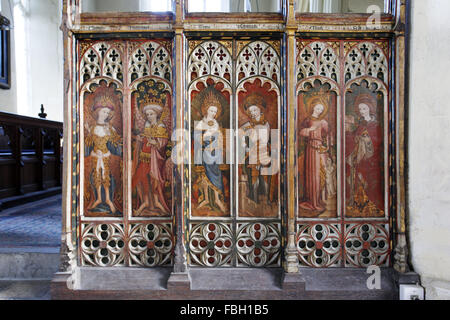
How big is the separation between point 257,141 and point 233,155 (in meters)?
0.29

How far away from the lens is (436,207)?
9.47ft

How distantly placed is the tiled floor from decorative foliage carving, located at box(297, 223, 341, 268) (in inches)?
109

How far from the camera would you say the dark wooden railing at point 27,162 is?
5.49 m

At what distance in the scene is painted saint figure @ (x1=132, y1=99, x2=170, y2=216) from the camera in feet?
10.3

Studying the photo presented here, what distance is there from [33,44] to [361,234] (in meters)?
12.6

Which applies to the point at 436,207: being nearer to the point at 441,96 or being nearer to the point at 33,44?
the point at 441,96

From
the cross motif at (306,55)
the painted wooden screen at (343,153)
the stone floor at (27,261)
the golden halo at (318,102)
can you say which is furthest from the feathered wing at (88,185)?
the cross motif at (306,55)

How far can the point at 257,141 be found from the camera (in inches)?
123

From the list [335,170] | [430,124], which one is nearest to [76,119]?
[335,170]

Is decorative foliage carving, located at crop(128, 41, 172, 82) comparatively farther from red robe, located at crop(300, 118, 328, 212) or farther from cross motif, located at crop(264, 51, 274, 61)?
red robe, located at crop(300, 118, 328, 212)

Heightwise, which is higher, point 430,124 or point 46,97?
point 46,97

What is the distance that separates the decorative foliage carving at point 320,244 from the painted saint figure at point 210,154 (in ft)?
2.97

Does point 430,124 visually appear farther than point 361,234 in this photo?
No

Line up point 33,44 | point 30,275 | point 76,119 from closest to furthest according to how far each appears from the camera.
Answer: point 76,119
point 30,275
point 33,44
